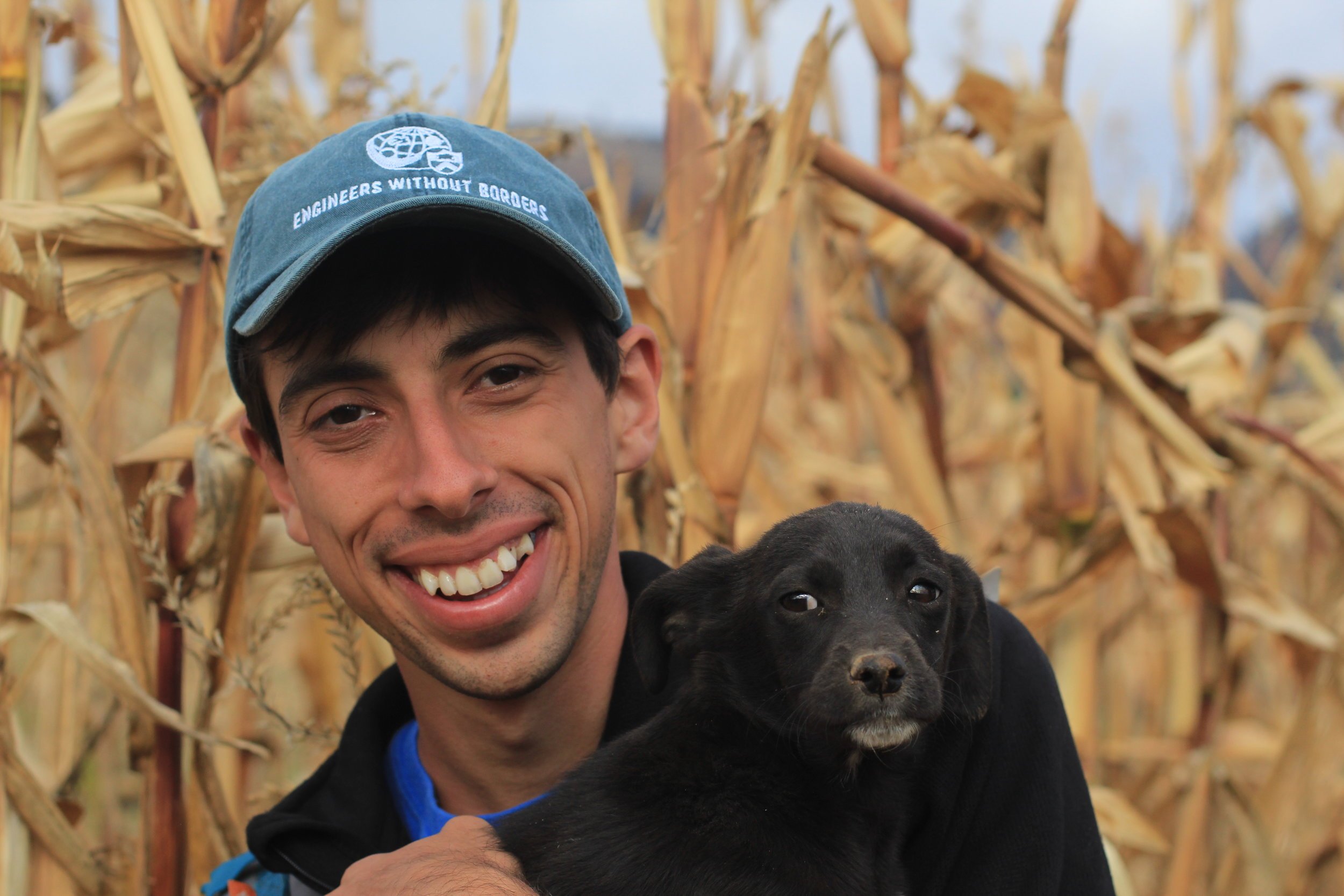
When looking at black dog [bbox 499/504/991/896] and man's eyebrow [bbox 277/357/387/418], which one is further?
man's eyebrow [bbox 277/357/387/418]

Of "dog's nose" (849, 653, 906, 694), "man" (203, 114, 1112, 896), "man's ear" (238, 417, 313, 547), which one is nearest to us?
"dog's nose" (849, 653, 906, 694)

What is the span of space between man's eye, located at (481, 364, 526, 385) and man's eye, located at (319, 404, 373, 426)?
0.62 ft

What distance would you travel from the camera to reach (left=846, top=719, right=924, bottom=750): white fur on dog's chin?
1.50 m

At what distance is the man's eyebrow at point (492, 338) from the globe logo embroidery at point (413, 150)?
0.24 meters

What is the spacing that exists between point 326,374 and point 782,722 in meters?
0.84

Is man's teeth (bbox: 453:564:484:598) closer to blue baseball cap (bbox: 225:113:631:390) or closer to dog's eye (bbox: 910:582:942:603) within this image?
blue baseball cap (bbox: 225:113:631:390)

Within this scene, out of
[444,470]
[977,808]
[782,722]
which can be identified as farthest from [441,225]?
[977,808]

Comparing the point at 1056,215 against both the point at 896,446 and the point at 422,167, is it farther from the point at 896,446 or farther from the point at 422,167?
the point at 422,167

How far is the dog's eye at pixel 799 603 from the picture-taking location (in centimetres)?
164

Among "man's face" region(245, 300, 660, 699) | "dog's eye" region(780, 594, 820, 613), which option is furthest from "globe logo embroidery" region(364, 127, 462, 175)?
"dog's eye" region(780, 594, 820, 613)

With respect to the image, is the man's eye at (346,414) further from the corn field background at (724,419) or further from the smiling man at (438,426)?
the corn field background at (724,419)

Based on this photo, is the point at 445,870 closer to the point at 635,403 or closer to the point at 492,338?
the point at 492,338

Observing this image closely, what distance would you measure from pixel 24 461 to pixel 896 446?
235 centimetres

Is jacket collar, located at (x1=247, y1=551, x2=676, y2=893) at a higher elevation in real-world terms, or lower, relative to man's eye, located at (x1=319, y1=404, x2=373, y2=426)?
lower
